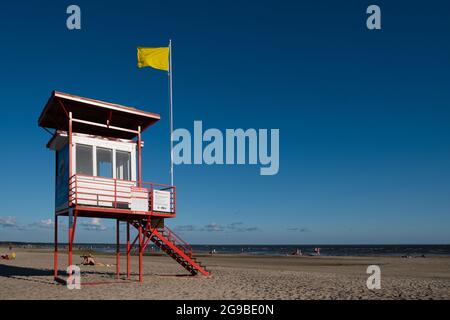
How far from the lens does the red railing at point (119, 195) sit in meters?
18.7

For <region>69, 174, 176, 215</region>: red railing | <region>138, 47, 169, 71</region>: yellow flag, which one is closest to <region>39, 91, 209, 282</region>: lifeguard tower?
<region>69, 174, 176, 215</region>: red railing

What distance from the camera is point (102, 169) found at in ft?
67.9

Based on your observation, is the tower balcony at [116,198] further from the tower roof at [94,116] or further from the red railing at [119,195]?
the tower roof at [94,116]

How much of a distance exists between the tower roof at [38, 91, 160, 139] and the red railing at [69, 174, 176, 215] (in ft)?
9.31

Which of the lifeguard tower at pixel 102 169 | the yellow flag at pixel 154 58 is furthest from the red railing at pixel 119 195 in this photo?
the yellow flag at pixel 154 58

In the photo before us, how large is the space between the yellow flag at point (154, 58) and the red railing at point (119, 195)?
654 centimetres

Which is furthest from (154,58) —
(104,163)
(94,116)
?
(104,163)

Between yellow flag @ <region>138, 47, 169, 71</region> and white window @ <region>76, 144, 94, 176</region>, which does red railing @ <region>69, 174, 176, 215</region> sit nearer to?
white window @ <region>76, 144, 94, 176</region>

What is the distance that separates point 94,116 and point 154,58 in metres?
4.64

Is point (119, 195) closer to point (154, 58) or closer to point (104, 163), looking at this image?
point (104, 163)

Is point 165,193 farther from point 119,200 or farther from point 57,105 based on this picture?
point 57,105
